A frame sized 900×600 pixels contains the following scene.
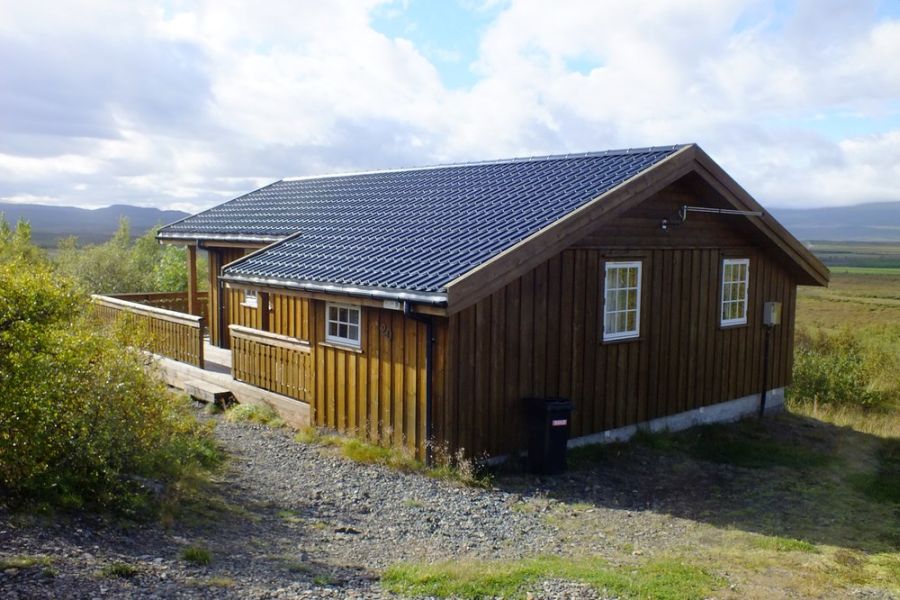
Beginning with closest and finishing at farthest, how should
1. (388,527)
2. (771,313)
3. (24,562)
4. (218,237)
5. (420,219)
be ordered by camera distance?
(24,562) → (388,527) → (420,219) → (771,313) → (218,237)

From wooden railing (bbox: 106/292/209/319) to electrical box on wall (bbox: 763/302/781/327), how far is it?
1254cm

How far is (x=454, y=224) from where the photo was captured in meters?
11.7

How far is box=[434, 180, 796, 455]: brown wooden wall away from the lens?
33.3ft

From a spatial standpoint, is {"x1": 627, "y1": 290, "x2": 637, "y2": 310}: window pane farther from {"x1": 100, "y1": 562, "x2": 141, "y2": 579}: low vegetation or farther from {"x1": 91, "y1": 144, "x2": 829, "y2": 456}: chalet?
{"x1": 100, "y1": 562, "x2": 141, "y2": 579}: low vegetation

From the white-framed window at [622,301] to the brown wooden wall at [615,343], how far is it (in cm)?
14

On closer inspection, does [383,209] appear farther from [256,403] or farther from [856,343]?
[856,343]

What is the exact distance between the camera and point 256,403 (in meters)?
13.1

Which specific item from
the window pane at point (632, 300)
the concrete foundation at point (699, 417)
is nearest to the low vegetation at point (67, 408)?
the concrete foundation at point (699, 417)

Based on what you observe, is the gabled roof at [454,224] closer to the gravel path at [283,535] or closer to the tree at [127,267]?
the gravel path at [283,535]

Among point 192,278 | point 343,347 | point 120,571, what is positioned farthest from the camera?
point 192,278

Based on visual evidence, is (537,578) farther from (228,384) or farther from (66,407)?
(228,384)

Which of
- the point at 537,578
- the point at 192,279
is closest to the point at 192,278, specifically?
the point at 192,279

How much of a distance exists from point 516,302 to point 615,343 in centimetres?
228

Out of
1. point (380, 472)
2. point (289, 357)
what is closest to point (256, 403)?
point (289, 357)
